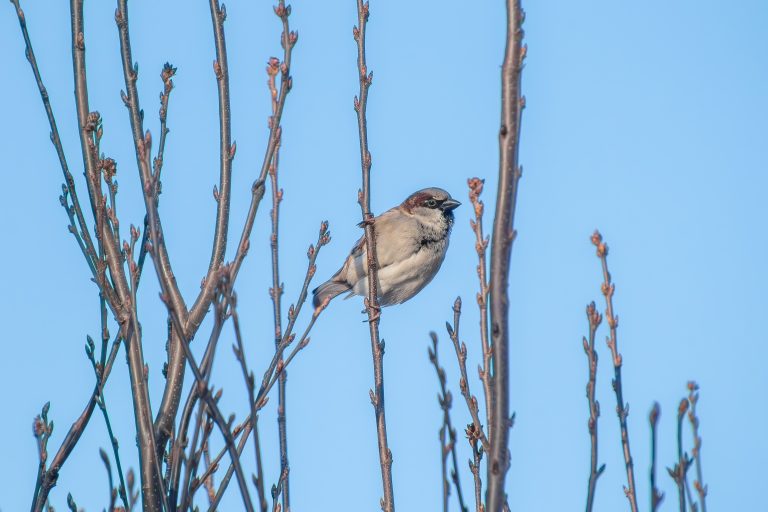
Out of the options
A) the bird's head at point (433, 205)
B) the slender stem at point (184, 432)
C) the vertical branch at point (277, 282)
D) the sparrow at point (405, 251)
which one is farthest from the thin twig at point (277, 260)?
the bird's head at point (433, 205)

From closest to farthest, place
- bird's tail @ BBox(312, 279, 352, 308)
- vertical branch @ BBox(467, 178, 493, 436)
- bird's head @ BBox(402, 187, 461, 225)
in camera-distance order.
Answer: vertical branch @ BBox(467, 178, 493, 436) → bird's head @ BBox(402, 187, 461, 225) → bird's tail @ BBox(312, 279, 352, 308)

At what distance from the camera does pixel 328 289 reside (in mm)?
6566

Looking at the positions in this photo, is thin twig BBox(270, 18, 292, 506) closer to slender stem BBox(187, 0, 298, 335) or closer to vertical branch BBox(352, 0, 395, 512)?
slender stem BBox(187, 0, 298, 335)

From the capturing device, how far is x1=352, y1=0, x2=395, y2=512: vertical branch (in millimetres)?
3000

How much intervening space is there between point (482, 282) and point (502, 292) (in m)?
0.52

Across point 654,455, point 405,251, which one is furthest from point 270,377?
point 405,251

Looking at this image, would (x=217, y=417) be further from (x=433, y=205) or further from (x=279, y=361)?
(x=433, y=205)

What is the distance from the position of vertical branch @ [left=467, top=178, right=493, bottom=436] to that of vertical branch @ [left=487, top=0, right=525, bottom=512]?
0.99ft

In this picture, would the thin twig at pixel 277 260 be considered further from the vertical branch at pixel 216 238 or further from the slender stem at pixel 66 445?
the slender stem at pixel 66 445

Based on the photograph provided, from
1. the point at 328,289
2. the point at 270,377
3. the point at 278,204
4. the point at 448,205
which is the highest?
the point at 448,205

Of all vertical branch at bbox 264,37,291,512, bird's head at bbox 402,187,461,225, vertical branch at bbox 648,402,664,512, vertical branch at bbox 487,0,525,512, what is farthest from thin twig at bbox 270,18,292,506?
bird's head at bbox 402,187,461,225

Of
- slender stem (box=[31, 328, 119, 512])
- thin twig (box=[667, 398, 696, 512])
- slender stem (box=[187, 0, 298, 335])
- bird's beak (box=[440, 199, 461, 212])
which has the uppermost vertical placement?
bird's beak (box=[440, 199, 461, 212])

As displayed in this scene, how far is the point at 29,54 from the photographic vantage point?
129 inches

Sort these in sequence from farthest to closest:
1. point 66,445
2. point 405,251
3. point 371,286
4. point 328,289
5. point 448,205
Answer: point 328,289
point 448,205
point 405,251
point 371,286
point 66,445
